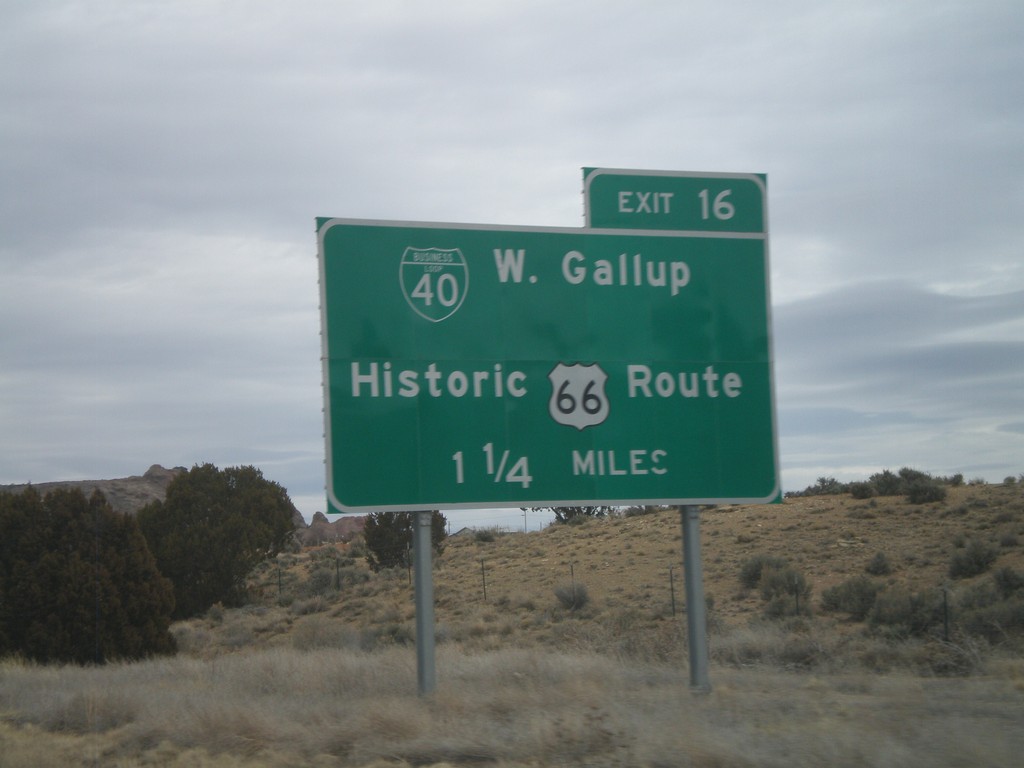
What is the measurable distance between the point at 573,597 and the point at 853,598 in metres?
8.02

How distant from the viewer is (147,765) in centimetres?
878

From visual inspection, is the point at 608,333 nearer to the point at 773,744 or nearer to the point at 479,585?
the point at 773,744

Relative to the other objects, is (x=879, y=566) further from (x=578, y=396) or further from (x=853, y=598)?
(x=578, y=396)

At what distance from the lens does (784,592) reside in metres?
27.8

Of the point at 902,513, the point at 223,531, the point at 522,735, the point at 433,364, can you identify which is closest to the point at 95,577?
the point at 223,531

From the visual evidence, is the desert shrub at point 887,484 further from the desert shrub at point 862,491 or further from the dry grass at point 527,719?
the dry grass at point 527,719

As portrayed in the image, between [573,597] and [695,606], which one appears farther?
[573,597]

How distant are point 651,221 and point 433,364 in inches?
127

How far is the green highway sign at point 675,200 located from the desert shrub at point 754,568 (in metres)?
19.6

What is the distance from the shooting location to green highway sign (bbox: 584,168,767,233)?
1234cm

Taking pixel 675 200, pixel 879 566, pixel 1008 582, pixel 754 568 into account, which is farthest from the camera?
pixel 754 568

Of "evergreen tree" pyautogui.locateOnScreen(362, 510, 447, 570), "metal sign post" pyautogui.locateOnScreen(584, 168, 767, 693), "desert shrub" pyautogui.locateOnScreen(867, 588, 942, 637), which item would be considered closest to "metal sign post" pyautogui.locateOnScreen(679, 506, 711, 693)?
"metal sign post" pyautogui.locateOnScreen(584, 168, 767, 693)

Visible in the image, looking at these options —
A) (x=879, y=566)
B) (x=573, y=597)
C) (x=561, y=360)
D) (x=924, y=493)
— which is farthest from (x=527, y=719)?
(x=924, y=493)

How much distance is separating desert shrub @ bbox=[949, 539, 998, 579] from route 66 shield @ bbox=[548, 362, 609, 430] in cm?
1997
